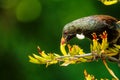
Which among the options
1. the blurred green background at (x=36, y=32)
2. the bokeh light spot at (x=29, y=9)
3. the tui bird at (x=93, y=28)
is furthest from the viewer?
the bokeh light spot at (x=29, y=9)

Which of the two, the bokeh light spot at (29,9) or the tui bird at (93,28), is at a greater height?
the bokeh light spot at (29,9)

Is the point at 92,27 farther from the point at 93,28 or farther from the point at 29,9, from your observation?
the point at 29,9

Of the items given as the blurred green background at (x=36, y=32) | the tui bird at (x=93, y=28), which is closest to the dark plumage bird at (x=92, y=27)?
the tui bird at (x=93, y=28)

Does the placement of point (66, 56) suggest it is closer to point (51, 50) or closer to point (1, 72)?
point (51, 50)

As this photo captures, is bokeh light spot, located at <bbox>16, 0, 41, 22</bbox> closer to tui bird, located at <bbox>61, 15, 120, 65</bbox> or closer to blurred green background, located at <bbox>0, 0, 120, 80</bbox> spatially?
blurred green background, located at <bbox>0, 0, 120, 80</bbox>

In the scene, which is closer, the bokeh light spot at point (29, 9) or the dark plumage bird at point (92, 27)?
the dark plumage bird at point (92, 27)

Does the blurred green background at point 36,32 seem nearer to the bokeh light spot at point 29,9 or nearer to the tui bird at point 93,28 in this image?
the bokeh light spot at point 29,9

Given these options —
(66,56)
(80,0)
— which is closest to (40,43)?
(80,0)
